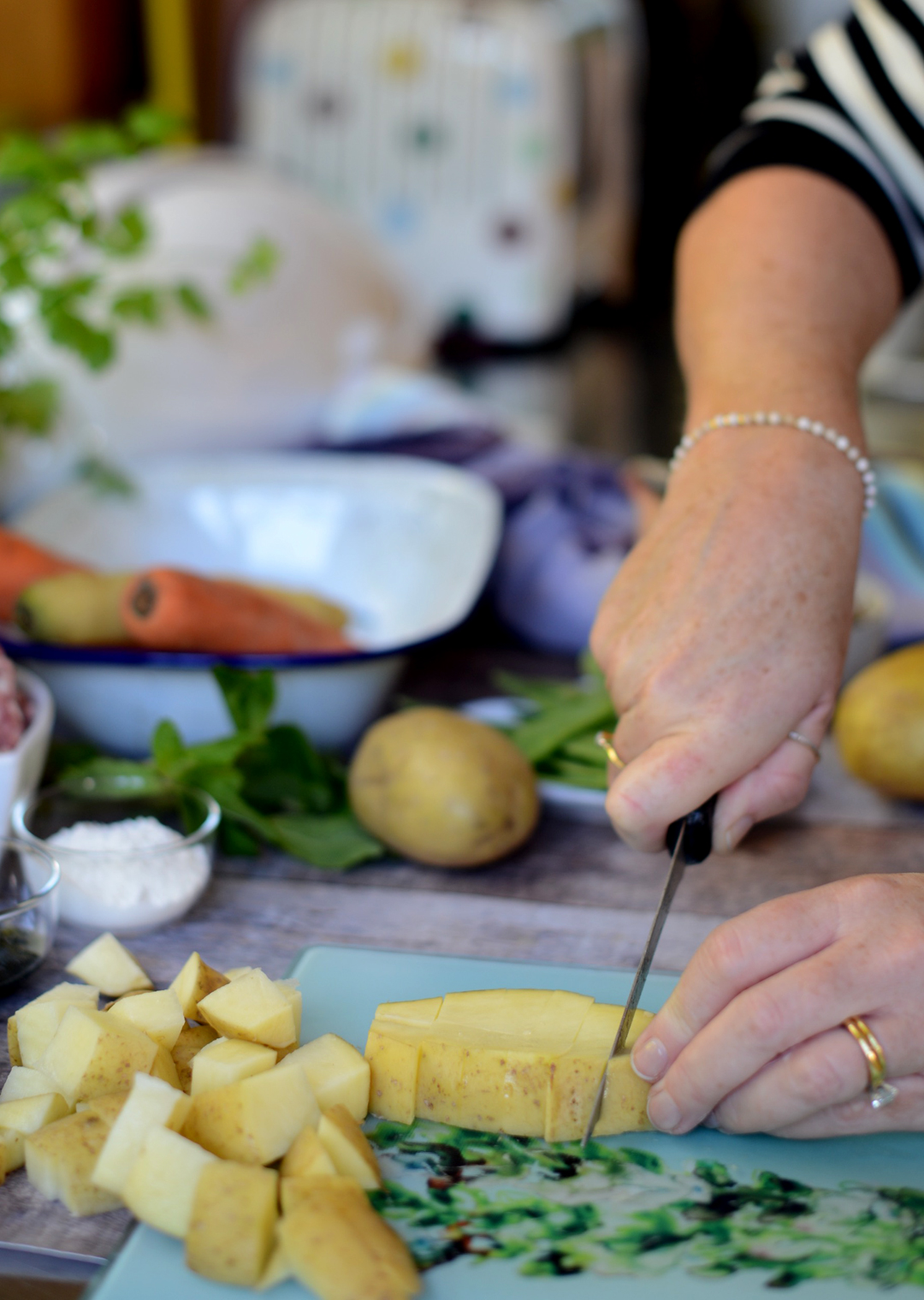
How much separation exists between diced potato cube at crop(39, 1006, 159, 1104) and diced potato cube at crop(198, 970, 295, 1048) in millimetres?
35

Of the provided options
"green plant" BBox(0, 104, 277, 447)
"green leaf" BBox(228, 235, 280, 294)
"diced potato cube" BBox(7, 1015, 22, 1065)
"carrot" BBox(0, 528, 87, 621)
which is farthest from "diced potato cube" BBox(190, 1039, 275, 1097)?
"green leaf" BBox(228, 235, 280, 294)

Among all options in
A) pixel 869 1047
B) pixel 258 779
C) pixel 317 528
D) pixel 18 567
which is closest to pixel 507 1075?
pixel 869 1047

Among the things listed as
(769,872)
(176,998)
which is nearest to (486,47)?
(769,872)

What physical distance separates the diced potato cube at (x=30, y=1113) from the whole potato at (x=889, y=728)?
656 millimetres

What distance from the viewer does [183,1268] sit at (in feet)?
1.74

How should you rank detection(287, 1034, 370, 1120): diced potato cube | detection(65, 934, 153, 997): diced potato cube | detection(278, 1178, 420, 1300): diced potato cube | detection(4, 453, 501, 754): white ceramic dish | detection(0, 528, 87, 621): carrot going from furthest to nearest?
1. detection(4, 453, 501, 754): white ceramic dish
2. detection(0, 528, 87, 621): carrot
3. detection(65, 934, 153, 997): diced potato cube
4. detection(287, 1034, 370, 1120): diced potato cube
5. detection(278, 1178, 420, 1300): diced potato cube

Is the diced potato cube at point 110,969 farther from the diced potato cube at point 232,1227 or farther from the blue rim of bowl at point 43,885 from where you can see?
the diced potato cube at point 232,1227

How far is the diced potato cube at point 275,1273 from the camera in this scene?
1.71 ft

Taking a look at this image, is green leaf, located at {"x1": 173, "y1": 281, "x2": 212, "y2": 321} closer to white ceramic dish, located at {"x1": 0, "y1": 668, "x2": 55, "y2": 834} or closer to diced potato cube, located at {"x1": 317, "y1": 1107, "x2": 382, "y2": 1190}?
white ceramic dish, located at {"x1": 0, "y1": 668, "x2": 55, "y2": 834}

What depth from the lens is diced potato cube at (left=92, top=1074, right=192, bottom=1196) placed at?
0.55 m

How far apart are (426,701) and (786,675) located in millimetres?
491

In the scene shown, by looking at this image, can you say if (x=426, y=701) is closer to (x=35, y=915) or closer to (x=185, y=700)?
(x=185, y=700)

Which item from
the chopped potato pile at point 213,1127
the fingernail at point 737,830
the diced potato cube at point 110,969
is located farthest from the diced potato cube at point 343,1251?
the fingernail at point 737,830

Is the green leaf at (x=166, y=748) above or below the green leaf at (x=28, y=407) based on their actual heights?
below
